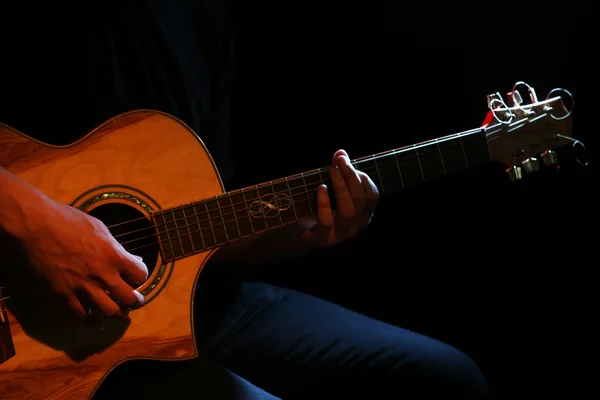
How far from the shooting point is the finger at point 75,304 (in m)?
0.92

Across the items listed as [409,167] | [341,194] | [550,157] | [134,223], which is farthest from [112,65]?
[550,157]

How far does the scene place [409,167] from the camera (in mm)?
1178

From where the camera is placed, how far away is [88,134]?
1.03 metres

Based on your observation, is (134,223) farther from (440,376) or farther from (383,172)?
(440,376)

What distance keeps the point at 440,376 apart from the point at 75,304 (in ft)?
2.62

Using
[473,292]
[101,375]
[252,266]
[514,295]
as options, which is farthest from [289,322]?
[514,295]

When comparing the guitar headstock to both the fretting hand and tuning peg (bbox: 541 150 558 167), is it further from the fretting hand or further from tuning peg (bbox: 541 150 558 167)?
the fretting hand

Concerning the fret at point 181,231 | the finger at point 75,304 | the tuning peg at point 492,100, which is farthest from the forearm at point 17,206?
the tuning peg at point 492,100

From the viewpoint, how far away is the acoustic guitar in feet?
3.14

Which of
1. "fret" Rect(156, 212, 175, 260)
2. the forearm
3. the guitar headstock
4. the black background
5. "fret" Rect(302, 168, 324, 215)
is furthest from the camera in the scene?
the black background

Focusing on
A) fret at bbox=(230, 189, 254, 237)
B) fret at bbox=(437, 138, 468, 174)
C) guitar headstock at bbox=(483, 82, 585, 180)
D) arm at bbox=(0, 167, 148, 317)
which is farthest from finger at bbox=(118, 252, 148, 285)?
guitar headstock at bbox=(483, 82, 585, 180)

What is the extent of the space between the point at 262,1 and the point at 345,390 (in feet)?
3.53

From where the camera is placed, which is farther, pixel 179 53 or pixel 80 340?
pixel 179 53

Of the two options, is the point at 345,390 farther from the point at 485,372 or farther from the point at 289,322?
the point at 485,372
